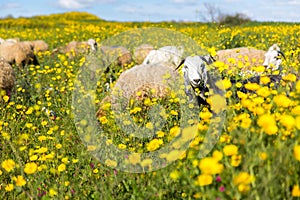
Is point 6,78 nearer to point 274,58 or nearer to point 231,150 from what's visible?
point 274,58

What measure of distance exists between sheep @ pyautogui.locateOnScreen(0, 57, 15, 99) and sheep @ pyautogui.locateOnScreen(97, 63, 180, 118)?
2.56 metres

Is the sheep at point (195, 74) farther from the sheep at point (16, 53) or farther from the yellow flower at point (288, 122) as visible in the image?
the sheep at point (16, 53)

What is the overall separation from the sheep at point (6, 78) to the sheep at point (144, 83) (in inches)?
101

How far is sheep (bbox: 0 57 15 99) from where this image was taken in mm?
8398

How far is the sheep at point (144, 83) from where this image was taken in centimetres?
662

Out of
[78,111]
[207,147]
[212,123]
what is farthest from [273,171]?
[78,111]

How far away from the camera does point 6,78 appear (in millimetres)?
8516

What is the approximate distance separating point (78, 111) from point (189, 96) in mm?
1725

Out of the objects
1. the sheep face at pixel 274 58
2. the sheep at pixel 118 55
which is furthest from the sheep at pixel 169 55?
the sheep face at pixel 274 58

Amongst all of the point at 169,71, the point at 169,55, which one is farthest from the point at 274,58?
the point at 169,71

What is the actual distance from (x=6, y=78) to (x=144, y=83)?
320 centimetres

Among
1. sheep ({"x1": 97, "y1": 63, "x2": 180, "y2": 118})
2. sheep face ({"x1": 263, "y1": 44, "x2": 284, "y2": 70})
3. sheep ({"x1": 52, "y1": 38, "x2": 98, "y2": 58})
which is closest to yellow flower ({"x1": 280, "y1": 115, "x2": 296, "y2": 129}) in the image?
sheep ({"x1": 97, "y1": 63, "x2": 180, "y2": 118})

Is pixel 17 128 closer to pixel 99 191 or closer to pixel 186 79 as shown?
pixel 186 79

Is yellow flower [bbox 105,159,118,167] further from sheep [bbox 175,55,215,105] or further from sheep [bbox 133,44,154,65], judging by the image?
sheep [bbox 133,44,154,65]
